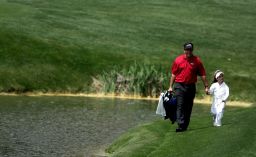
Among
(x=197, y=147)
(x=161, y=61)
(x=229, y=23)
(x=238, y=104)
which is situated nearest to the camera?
(x=197, y=147)

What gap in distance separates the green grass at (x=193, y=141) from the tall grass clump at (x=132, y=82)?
851 inches

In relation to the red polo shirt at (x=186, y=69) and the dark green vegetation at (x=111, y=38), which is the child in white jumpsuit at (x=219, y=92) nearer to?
the red polo shirt at (x=186, y=69)

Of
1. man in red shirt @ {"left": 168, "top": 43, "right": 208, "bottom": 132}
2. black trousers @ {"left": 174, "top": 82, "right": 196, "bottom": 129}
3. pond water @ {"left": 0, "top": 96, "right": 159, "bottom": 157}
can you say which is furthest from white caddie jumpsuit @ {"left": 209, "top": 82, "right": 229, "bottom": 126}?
pond water @ {"left": 0, "top": 96, "right": 159, "bottom": 157}

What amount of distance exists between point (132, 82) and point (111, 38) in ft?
55.8

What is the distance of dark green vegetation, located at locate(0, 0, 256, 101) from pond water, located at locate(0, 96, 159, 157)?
5905 millimetres

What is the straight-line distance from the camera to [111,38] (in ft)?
227

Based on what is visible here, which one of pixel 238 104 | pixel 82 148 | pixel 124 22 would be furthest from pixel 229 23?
pixel 82 148

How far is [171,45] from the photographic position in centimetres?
7019

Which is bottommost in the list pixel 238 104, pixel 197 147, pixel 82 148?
pixel 238 104

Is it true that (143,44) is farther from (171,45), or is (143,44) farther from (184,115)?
(184,115)

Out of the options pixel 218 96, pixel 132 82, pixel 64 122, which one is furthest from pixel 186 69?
pixel 132 82

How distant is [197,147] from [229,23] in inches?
2550

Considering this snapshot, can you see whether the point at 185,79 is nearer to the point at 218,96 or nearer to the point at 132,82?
the point at 218,96

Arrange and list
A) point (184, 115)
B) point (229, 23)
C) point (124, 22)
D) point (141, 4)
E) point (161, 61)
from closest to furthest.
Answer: point (184, 115) → point (161, 61) → point (124, 22) → point (229, 23) → point (141, 4)
